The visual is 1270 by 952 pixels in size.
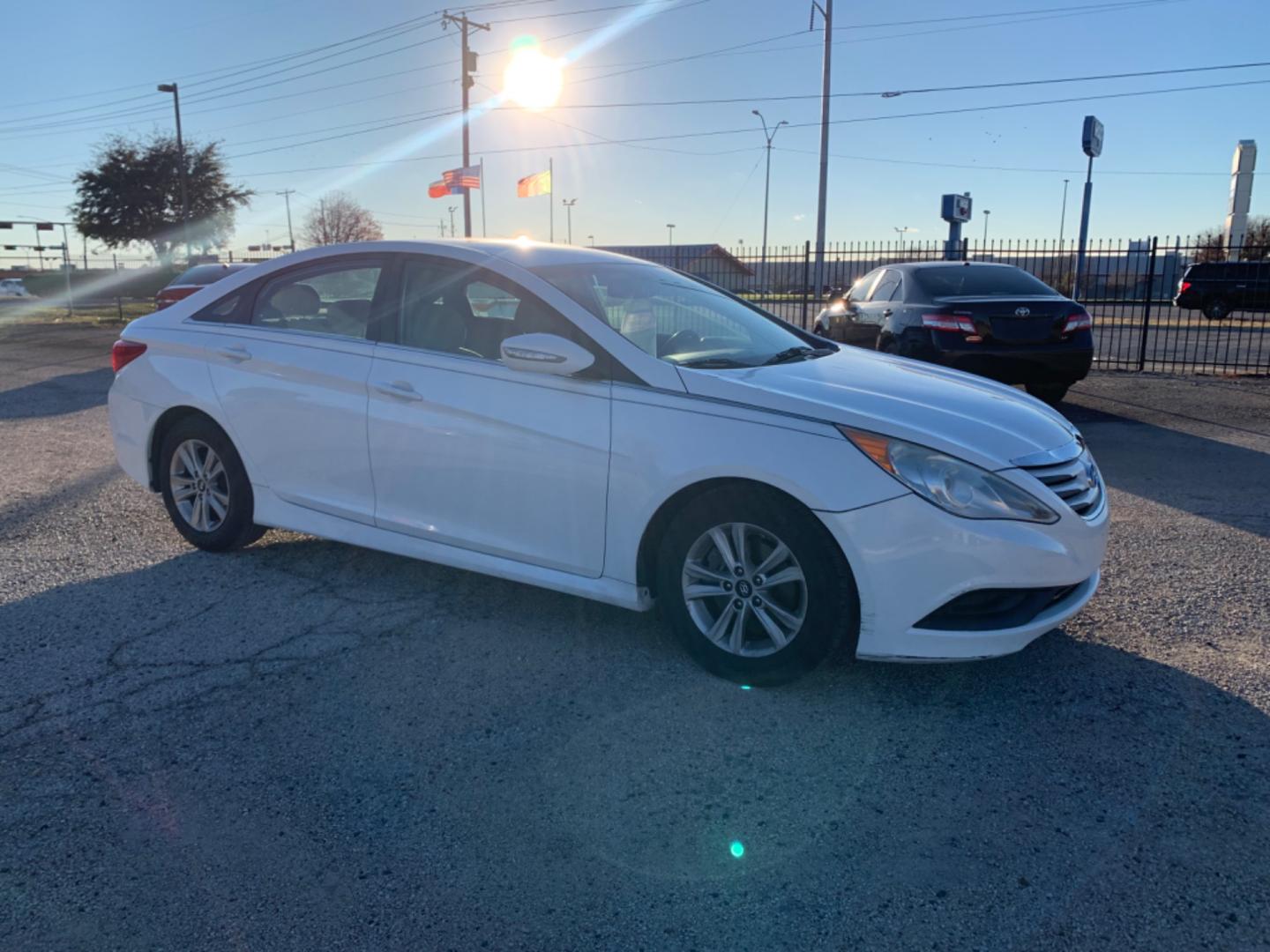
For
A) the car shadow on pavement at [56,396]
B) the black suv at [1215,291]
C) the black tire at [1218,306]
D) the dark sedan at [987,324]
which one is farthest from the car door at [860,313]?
the black tire at [1218,306]

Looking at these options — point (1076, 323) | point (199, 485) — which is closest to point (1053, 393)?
point (1076, 323)

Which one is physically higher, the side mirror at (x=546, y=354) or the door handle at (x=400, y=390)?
the side mirror at (x=546, y=354)

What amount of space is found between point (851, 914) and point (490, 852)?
0.95m

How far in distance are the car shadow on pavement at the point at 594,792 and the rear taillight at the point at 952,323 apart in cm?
539

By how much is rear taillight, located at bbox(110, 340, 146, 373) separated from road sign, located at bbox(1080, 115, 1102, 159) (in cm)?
2346

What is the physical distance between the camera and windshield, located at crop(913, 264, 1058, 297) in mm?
9359

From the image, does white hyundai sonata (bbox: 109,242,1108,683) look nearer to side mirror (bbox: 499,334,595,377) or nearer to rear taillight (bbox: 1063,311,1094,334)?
side mirror (bbox: 499,334,595,377)

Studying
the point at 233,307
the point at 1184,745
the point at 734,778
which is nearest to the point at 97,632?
the point at 233,307

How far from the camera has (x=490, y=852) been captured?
2611 millimetres

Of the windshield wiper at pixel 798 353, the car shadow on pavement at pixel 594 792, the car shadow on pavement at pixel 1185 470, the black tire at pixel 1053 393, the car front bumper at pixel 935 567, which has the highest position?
the windshield wiper at pixel 798 353

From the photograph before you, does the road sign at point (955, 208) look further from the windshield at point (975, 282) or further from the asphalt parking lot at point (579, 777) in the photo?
the asphalt parking lot at point (579, 777)

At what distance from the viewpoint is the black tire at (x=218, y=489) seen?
4.82 meters

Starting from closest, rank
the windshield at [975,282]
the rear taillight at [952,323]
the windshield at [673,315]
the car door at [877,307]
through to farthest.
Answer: the windshield at [673,315] < the rear taillight at [952,323] < the windshield at [975,282] < the car door at [877,307]

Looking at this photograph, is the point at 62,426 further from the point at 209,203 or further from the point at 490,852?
the point at 209,203
